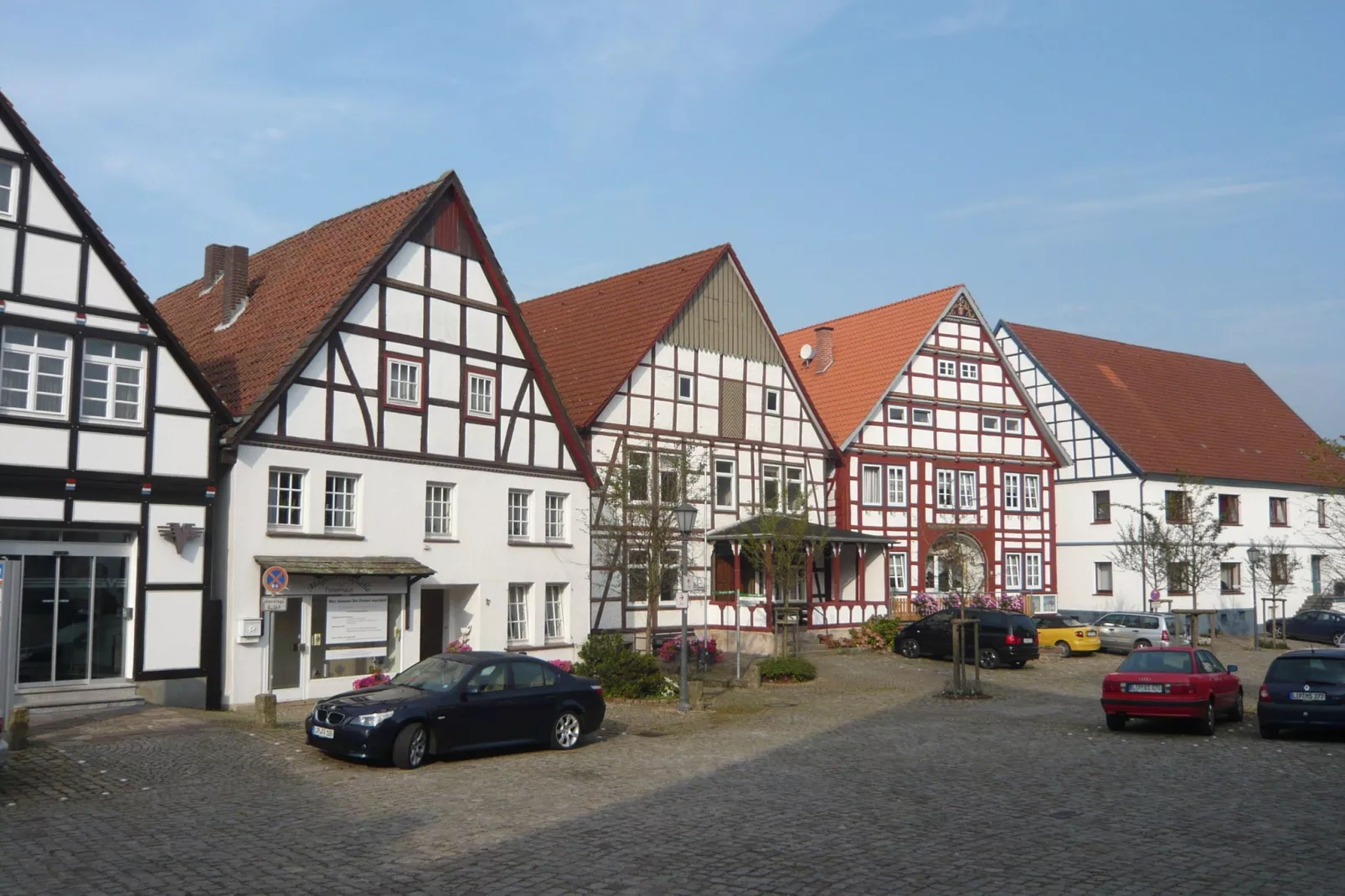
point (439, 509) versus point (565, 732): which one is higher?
point (439, 509)

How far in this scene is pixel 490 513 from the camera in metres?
27.8

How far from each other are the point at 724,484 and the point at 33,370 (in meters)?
21.1

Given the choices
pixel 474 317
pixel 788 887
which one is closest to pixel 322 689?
pixel 474 317

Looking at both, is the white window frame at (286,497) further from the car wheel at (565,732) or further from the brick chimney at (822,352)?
the brick chimney at (822,352)

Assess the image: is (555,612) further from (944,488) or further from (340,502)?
(944,488)

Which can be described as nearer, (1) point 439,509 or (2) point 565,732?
(2) point 565,732

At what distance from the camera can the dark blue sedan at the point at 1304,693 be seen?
18.7 m

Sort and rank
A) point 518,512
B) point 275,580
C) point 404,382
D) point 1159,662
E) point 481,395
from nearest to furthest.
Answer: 1. point 275,580
2. point 1159,662
3. point 404,382
4. point 481,395
5. point 518,512

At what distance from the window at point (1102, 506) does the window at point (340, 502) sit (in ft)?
106

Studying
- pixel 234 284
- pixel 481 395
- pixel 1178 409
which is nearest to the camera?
pixel 481 395

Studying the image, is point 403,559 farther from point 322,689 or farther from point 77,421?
point 77,421

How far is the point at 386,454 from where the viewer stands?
25.5 m

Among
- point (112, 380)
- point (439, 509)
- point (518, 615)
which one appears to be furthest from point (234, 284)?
point (518, 615)

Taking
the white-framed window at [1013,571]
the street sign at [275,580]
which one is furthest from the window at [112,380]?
the white-framed window at [1013,571]
